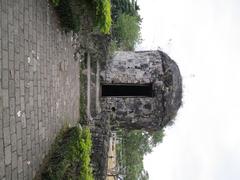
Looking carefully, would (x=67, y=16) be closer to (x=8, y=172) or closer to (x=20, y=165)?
(x=20, y=165)

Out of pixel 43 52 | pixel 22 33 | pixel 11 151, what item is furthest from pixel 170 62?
pixel 11 151

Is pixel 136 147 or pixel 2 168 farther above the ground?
pixel 2 168

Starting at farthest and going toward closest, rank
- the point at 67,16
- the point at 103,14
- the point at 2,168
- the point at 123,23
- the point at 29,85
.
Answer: the point at 123,23 < the point at 103,14 < the point at 67,16 < the point at 29,85 < the point at 2,168

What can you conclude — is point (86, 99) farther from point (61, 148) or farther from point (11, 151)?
point (11, 151)

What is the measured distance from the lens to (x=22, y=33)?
7.82m

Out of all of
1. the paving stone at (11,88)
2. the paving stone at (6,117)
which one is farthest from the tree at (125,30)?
the paving stone at (6,117)

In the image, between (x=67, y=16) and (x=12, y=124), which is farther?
(x=67, y=16)

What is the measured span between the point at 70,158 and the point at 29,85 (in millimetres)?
1717

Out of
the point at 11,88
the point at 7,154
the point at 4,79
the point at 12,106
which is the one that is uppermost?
the point at 4,79

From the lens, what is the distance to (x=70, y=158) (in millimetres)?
8805

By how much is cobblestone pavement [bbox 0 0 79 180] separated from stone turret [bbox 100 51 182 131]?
233 cm

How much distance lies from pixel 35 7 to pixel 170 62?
224 inches

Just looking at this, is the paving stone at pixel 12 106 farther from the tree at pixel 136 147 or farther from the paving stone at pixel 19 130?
the tree at pixel 136 147

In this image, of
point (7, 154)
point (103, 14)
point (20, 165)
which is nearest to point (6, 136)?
point (7, 154)
